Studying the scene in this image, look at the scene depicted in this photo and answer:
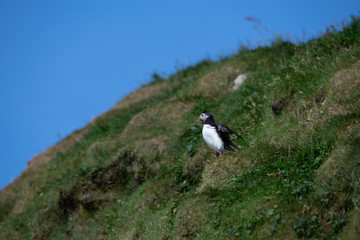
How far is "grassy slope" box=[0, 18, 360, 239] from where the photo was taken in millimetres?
7816

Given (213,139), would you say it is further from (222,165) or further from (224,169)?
(224,169)

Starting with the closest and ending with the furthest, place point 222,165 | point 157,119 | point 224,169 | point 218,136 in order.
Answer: point 224,169
point 222,165
point 218,136
point 157,119

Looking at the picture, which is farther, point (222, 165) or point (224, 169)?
point (222, 165)

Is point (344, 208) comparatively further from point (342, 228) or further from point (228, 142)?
point (228, 142)

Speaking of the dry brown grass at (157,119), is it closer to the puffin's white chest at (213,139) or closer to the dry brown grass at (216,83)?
the dry brown grass at (216,83)

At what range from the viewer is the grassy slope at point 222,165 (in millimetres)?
7816

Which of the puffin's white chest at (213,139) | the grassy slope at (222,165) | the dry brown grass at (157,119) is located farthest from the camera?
the dry brown grass at (157,119)

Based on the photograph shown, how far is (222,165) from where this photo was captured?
988 centimetres

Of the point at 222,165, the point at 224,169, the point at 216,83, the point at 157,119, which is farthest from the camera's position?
the point at 216,83

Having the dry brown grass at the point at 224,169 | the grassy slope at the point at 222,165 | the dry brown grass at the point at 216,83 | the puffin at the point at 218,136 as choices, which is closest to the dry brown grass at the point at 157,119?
the grassy slope at the point at 222,165

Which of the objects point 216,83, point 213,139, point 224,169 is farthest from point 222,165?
point 216,83

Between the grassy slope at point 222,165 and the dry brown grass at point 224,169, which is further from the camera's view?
the dry brown grass at point 224,169

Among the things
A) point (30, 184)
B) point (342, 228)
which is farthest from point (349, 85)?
point (30, 184)

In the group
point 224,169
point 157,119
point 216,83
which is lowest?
point 224,169
